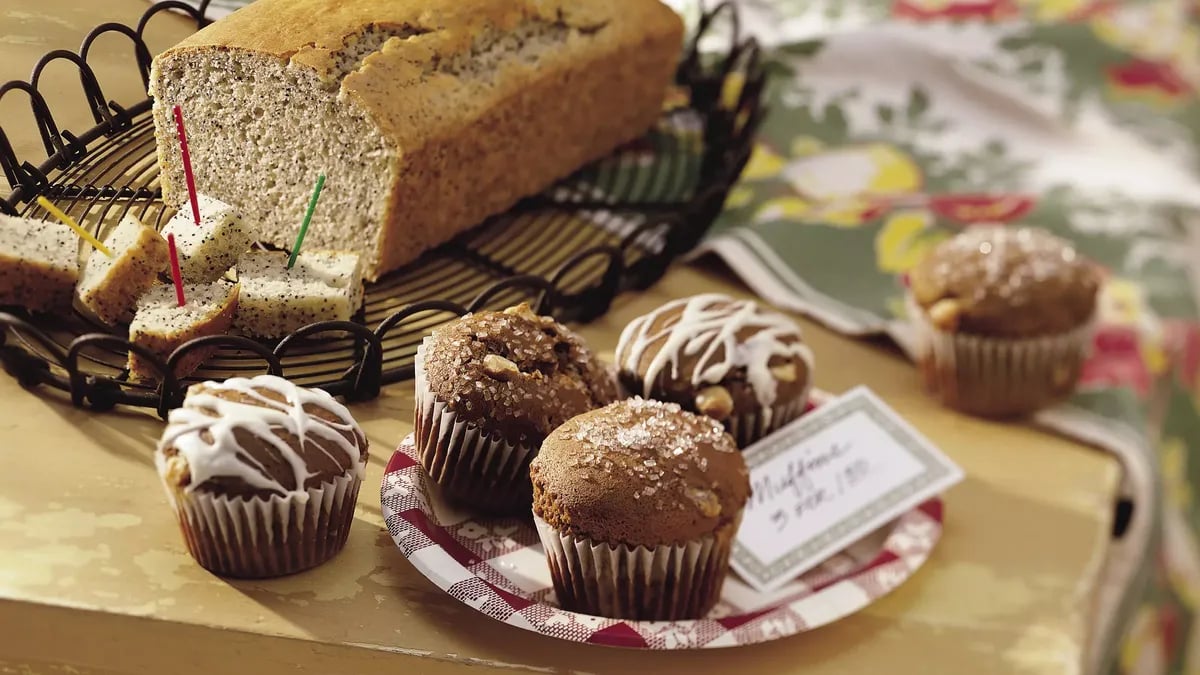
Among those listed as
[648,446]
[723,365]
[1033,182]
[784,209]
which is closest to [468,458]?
[648,446]

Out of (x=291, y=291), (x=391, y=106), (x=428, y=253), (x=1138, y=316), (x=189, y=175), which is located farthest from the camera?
(x=1138, y=316)

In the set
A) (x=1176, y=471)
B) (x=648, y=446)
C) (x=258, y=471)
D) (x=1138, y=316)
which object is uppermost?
(x=258, y=471)

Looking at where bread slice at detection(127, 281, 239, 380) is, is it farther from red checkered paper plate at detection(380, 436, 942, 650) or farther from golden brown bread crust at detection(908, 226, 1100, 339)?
golden brown bread crust at detection(908, 226, 1100, 339)

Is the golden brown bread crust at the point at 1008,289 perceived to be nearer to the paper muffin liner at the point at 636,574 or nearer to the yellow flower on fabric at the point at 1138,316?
the yellow flower on fabric at the point at 1138,316

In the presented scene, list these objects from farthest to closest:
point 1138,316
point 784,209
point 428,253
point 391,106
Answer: point 784,209
point 1138,316
point 428,253
point 391,106

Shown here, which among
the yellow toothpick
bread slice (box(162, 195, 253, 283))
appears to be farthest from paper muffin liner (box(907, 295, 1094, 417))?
the yellow toothpick

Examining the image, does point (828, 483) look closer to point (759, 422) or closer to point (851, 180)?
point (759, 422)
